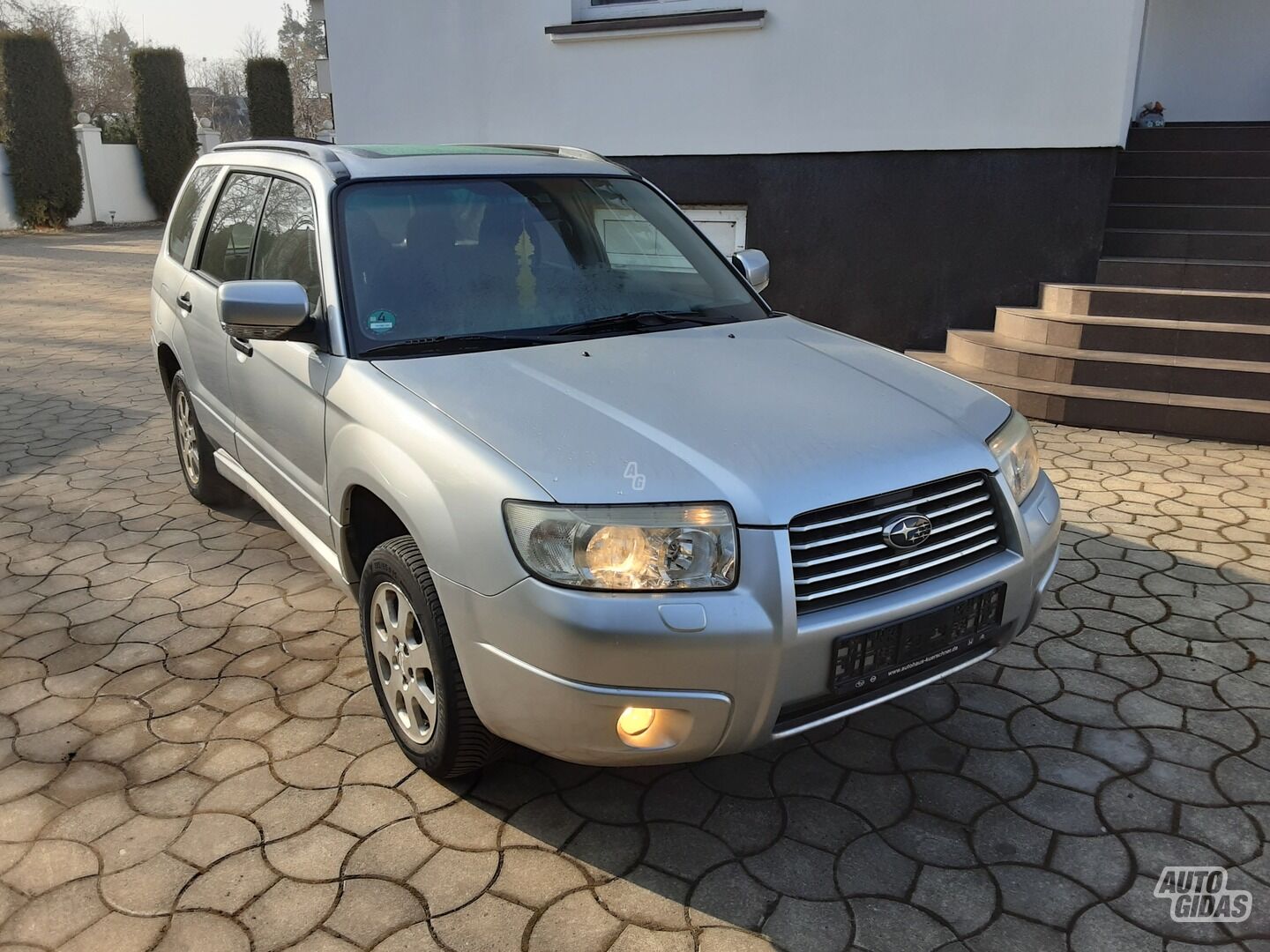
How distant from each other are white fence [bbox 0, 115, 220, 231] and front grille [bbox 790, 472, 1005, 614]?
89.2 ft

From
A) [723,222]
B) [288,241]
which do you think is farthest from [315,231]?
[723,222]

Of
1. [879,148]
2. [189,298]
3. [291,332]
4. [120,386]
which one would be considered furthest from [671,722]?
[120,386]

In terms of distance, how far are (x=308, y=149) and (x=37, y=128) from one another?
964 inches

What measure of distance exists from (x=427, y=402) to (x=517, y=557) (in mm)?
646

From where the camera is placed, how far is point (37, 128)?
2342cm

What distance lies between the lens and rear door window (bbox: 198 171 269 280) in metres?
4.09

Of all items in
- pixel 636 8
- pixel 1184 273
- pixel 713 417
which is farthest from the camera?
pixel 636 8

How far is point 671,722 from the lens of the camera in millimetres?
2414

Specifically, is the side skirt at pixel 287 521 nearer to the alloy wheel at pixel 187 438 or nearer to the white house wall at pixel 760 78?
the alloy wheel at pixel 187 438

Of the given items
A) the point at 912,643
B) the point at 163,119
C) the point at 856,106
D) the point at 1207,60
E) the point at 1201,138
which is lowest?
the point at 912,643

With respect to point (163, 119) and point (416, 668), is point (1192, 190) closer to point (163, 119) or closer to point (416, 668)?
point (416, 668)

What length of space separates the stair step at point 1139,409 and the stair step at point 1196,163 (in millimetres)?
2487

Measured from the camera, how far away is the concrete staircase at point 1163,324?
632 centimetres

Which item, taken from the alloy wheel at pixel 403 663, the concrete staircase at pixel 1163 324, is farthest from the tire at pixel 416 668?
the concrete staircase at pixel 1163 324
